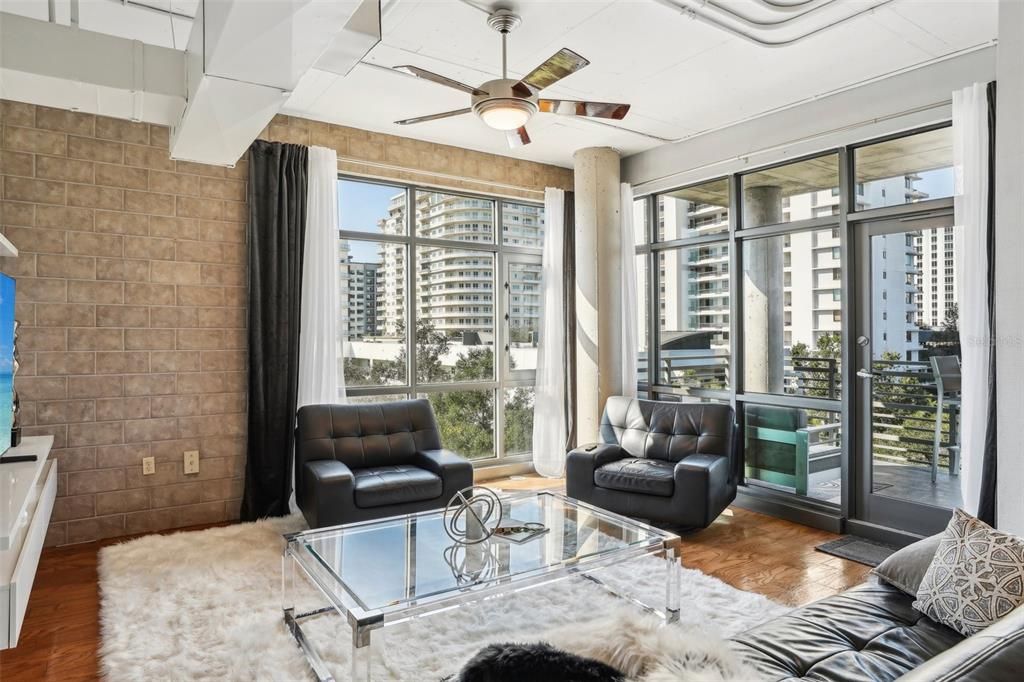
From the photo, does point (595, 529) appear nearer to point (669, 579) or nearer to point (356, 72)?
point (669, 579)

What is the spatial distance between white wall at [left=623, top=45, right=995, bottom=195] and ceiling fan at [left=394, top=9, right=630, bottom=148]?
181 cm

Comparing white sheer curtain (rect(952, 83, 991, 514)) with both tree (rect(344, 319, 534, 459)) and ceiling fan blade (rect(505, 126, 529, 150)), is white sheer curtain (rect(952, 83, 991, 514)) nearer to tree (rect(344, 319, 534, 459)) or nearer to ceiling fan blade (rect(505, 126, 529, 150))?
ceiling fan blade (rect(505, 126, 529, 150))

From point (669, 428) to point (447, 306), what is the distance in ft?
6.83

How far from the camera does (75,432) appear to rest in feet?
12.4

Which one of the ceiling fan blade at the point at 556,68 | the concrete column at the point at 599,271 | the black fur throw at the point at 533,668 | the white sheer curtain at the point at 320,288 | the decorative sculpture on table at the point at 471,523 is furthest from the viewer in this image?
the concrete column at the point at 599,271

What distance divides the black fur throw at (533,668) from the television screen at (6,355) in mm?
2708

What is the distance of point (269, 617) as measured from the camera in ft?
9.00

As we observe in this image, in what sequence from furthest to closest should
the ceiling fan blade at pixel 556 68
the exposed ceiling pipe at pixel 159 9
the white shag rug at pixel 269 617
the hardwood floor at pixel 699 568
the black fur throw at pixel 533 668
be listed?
the exposed ceiling pipe at pixel 159 9 < the ceiling fan blade at pixel 556 68 < the hardwood floor at pixel 699 568 < the white shag rug at pixel 269 617 < the black fur throw at pixel 533 668

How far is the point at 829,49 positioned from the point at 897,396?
2.05 metres

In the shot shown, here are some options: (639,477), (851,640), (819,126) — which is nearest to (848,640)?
(851,640)

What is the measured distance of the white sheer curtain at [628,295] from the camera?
5355 millimetres

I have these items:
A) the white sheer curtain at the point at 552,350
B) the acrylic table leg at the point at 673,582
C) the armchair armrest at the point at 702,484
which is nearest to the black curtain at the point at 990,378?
the armchair armrest at the point at 702,484

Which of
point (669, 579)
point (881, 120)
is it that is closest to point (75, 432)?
point (669, 579)

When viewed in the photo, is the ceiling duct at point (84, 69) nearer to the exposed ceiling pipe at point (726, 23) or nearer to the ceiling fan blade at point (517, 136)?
the ceiling fan blade at point (517, 136)
